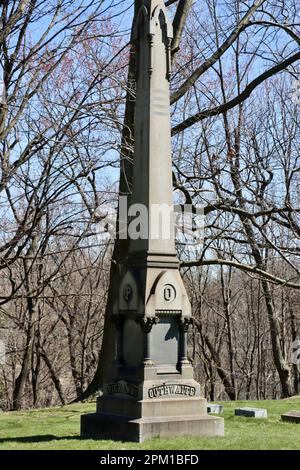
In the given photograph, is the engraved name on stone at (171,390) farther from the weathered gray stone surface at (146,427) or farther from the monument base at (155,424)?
the weathered gray stone surface at (146,427)

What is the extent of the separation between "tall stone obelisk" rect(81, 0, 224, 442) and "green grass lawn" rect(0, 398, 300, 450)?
297 mm

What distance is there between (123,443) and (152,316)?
A: 1513 millimetres

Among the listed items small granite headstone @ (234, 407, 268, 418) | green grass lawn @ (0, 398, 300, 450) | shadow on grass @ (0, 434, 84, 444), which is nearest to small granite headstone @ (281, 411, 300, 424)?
green grass lawn @ (0, 398, 300, 450)

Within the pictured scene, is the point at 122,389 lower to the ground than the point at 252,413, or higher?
higher

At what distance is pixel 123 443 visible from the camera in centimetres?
724

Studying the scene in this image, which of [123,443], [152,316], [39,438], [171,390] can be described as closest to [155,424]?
[123,443]

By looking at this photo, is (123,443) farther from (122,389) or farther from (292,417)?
(292,417)

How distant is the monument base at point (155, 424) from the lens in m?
7.38

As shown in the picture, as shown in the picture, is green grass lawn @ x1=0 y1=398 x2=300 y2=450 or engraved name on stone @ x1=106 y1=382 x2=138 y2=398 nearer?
green grass lawn @ x1=0 y1=398 x2=300 y2=450

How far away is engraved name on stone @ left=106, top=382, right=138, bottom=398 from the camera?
25.5 feet

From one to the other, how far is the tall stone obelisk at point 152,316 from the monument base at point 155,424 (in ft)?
0.04

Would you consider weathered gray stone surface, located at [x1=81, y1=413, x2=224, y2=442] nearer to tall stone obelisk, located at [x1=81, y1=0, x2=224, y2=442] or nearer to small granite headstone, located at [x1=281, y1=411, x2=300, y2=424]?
tall stone obelisk, located at [x1=81, y1=0, x2=224, y2=442]

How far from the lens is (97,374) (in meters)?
15.6

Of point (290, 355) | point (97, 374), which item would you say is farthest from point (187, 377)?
point (290, 355)
